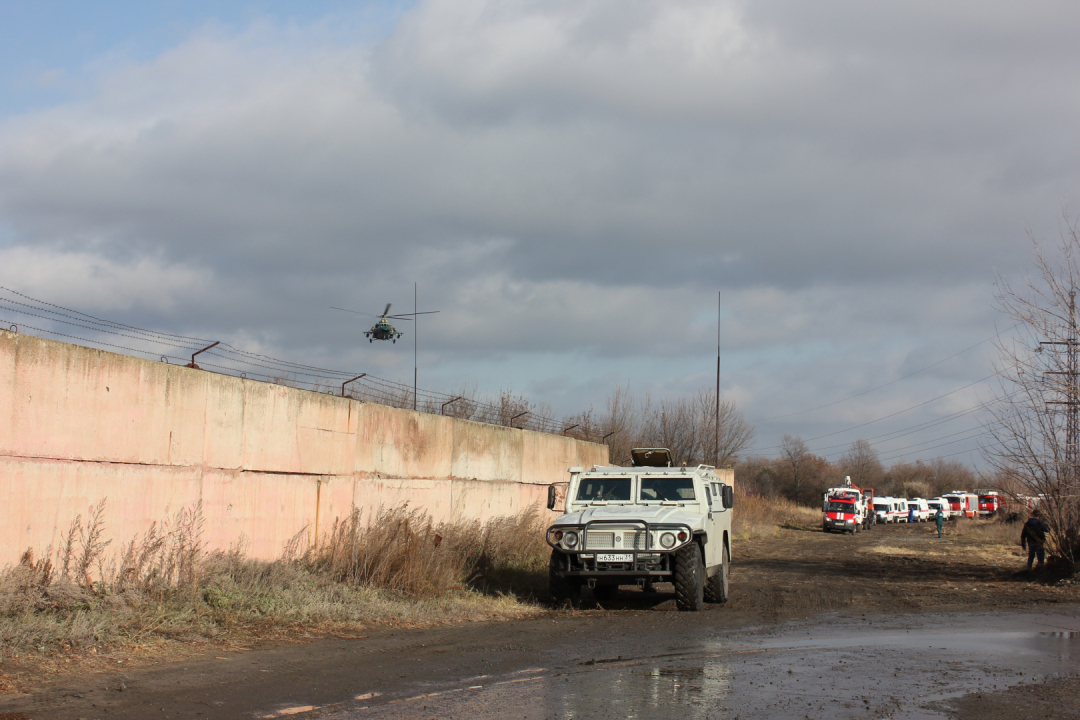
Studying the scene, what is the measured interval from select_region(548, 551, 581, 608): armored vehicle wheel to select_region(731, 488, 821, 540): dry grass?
70.6ft

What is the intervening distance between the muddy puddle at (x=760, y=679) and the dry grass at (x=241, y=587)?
9.26 feet

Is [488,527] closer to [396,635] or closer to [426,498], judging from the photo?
[426,498]

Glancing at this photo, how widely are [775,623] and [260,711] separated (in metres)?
7.38

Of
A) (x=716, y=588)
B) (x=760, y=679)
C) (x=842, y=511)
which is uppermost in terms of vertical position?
(x=760, y=679)

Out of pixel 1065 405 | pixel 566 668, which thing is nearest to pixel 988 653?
pixel 566 668

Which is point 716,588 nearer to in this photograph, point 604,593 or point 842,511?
point 604,593

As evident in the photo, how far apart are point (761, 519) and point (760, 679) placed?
3639cm

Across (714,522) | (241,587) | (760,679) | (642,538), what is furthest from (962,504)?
(241,587)

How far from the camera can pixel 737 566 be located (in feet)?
70.0

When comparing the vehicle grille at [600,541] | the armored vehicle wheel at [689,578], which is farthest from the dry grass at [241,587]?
the armored vehicle wheel at [689,578]

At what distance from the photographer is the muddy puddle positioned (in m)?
6.39

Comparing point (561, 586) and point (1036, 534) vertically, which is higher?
point (1036, 534)

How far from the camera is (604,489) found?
14.2 metres

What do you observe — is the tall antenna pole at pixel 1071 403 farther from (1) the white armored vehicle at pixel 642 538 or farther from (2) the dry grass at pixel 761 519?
(2) the dry grass at pixel 761 519
